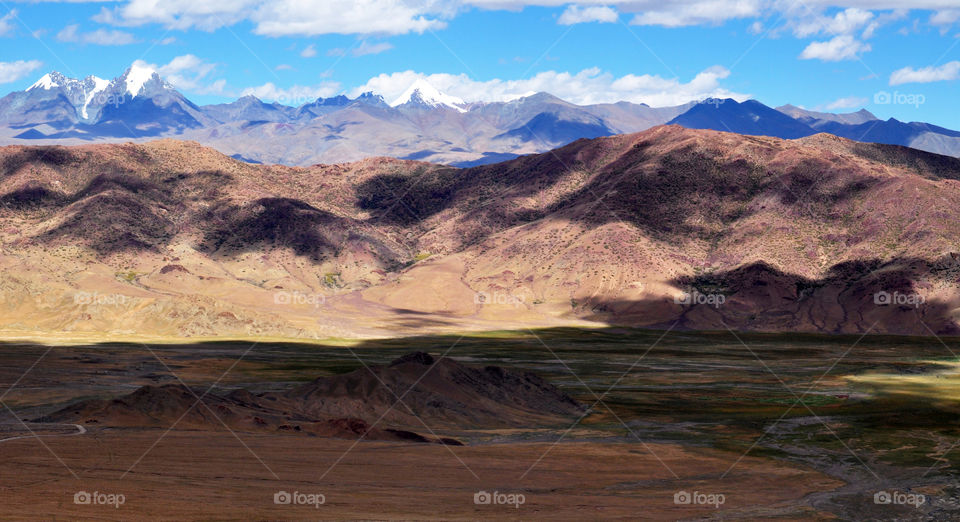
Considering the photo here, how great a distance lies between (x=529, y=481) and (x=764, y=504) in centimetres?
1147

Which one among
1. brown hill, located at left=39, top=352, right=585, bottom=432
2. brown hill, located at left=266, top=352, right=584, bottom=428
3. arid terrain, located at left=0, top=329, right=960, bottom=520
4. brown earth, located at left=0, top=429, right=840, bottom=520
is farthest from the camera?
brown hill, located at left=266, top=352, right=584, bottom=428

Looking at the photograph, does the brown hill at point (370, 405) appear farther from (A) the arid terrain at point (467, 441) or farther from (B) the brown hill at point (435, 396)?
(A) the arid terrain at point (467, 441)

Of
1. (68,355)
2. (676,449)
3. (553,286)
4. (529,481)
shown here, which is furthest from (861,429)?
(553,286)

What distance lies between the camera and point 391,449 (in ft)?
185

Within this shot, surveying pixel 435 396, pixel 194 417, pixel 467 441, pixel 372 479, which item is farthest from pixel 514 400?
pixel 372 479

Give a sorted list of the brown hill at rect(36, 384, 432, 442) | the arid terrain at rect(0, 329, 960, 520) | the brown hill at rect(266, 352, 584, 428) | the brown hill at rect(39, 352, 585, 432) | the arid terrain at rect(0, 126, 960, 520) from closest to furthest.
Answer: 1. the arid terrain at rect(0, 329, 960, 520)
2. the arid terrain at rect(0, 126, 960, 520)
3. the brown hill at rect(36, 384, 432, 442)
4. the brown hill at rect(39, 352, 585, 432)
5. the brown hill at rect(266, 352, 584, 428)

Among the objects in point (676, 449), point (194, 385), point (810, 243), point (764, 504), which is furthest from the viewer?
point (810, 243)

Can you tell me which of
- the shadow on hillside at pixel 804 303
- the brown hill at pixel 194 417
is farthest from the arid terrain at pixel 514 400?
the shadow on hillside at pixel 804 303

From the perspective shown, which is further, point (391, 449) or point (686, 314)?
point (686, 314)

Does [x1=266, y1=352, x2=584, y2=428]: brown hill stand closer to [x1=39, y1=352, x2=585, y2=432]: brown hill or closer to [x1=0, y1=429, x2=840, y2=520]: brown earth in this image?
[x1=39, y1=352, x2=585, y2=432]: brown hill

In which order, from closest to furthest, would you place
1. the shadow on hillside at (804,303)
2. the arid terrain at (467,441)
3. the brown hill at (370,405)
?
the arid terrain at (467,441) → the brown hill at (370,405) → the shadow on hillside at (804,303)

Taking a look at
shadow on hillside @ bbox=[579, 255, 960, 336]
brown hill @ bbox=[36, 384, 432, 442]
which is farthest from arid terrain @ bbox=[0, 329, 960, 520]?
shadow on hillside @ bbox=[579, 255, 960, 336]

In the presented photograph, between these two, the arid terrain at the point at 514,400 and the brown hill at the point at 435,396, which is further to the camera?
the brown hill at the point at 435,396

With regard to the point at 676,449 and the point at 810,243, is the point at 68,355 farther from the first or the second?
the point at 810,243
